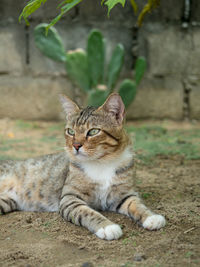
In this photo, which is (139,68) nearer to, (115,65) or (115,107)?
(115,65)

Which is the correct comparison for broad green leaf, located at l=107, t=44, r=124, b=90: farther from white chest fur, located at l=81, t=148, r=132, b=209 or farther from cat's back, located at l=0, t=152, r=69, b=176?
white chest fur, located at l=81, t=148, r=132, b=209

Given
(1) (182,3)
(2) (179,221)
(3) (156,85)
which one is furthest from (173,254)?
(1) (182,3)

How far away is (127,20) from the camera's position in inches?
274

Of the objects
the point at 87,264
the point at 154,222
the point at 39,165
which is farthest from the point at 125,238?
the point at 39,165

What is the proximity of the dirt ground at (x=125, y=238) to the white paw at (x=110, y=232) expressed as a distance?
0.04 metres

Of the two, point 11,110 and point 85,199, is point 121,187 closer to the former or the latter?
point 85,199

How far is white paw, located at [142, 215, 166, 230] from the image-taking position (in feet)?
9.70

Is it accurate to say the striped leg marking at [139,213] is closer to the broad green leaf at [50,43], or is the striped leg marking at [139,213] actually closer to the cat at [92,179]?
the cat at [92,179]

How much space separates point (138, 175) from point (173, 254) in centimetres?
205

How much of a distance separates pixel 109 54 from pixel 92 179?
14.1 feet

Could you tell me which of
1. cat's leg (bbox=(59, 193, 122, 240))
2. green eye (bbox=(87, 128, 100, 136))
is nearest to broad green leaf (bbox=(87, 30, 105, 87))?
green eye (bbox=(87, 128, 100, 136))

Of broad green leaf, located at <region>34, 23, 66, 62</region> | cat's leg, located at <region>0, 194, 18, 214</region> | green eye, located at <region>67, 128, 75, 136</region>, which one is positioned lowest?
cat's leg, located at <region>0, 194, 18, 214</region>

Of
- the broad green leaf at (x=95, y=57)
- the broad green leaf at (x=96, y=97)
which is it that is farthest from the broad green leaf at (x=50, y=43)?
the broad green leaf at (x=96, y=97)

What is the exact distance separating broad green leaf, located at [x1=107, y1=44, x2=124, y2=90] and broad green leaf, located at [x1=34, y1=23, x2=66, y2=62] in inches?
34.2
